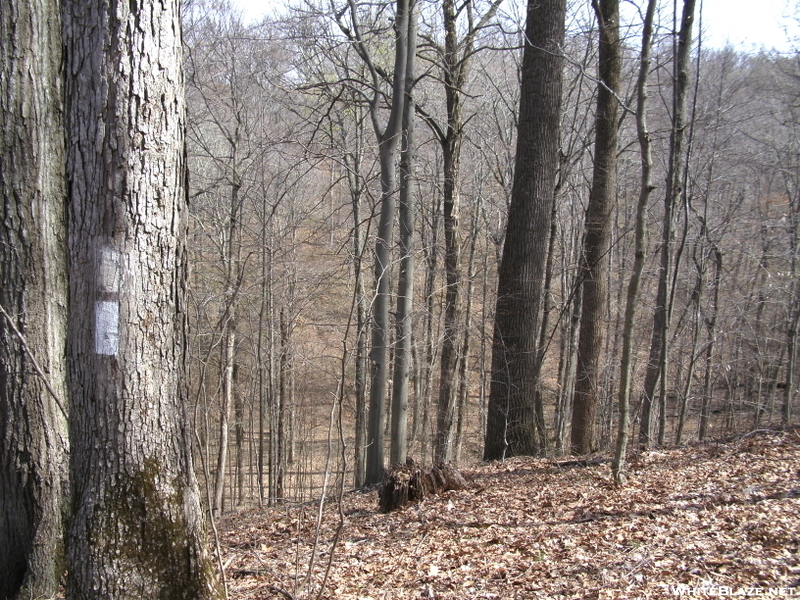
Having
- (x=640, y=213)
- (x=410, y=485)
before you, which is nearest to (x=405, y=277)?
(x=410, y=485)

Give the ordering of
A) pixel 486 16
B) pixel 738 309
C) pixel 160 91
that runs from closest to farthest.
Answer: pixel 160 91 < pixel 486 16 < pixel 738 309

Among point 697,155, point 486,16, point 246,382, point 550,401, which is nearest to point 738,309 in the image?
point 697,155

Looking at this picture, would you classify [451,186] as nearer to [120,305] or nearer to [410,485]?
[410,485]

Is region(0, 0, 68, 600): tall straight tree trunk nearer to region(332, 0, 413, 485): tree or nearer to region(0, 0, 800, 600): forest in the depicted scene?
region(0, 0, 800, 600): forest

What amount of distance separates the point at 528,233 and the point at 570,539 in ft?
15.5

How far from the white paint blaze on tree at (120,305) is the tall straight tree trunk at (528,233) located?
5928 millimetres

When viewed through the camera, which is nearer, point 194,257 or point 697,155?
point 194,257

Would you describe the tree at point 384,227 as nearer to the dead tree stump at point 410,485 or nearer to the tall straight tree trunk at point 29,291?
the dead tree stump at point 410,485

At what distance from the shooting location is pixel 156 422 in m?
2.84

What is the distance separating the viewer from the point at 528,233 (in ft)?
26.8

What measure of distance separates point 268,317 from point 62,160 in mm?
12402

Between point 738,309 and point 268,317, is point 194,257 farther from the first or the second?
point 738,309

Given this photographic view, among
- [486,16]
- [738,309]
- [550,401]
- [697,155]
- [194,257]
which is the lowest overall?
[550,401]

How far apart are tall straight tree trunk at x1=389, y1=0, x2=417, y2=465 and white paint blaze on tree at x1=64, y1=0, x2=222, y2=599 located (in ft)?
18.8
